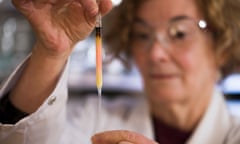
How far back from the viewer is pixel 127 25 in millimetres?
1201

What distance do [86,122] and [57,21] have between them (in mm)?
399

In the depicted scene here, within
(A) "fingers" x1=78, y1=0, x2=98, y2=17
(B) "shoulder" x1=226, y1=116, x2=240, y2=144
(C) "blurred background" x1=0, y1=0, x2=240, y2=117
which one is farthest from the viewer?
(C) "blurred background" x1=0, y1=0, x2=240, y2=117

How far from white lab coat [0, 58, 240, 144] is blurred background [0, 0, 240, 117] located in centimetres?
25

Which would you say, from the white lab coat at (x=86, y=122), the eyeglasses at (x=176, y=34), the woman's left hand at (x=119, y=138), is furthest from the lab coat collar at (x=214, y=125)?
the woman's left hand at (x=119, y=138)

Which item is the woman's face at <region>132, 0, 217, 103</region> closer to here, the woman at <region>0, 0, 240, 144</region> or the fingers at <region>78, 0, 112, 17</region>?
the woman at <region>0, 0, 240, 144</region>

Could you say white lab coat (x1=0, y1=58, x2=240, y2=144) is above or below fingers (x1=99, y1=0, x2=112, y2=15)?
below

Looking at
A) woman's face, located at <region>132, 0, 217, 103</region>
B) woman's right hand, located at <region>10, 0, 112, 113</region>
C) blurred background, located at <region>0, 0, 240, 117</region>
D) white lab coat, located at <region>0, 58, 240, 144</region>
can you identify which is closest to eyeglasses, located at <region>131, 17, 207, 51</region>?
woman's face, located at <region>132, 0, 217, 103</region>

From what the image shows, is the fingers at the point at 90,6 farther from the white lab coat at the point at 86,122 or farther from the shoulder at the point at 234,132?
the shoulder at the point at 234,132

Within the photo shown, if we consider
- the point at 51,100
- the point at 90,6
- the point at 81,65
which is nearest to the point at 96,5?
the point at 90,6

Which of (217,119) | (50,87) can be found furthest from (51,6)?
(217,119)

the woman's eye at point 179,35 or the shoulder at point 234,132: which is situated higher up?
the woman's eye at point 179,35

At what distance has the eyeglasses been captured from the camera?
3.57 ft

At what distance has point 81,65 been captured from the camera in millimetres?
1693

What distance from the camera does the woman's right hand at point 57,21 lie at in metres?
0.67
